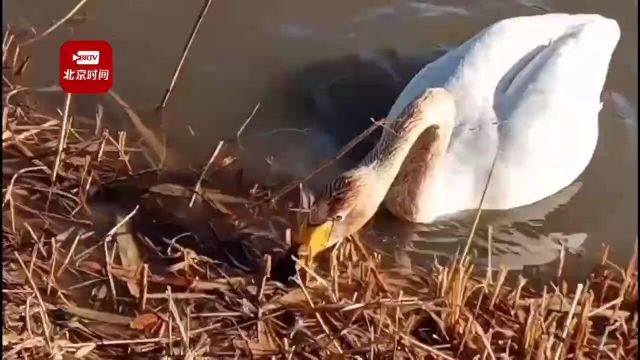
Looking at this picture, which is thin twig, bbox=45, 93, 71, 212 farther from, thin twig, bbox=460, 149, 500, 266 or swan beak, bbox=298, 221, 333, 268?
thin twig, bbox=460, 149, 500, 266

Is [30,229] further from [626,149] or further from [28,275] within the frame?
[626,149]

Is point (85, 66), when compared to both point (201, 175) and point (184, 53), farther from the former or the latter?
point (201, 175)

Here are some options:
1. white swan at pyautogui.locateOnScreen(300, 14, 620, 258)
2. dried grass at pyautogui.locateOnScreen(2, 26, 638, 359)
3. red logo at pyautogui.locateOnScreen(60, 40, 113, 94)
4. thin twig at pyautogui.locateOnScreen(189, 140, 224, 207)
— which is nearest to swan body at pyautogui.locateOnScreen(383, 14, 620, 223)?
white swan at pyautogui.locateOnScreen(300, 14, 620, 258)

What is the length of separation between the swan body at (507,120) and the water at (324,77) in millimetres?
60

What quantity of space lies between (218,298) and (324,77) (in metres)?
0.60

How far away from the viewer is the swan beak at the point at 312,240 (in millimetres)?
2285

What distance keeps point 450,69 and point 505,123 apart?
0.14m

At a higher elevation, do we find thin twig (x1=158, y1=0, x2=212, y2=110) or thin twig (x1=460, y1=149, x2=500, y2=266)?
thin twig (x1=158, y1=0, x2=212, y2=110)

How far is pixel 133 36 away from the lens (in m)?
2.48

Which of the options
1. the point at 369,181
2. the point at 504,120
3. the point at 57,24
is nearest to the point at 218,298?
the point at 369,181

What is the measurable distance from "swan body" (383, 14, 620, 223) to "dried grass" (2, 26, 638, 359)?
8.4 inches

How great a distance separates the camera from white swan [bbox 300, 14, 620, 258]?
2.54m

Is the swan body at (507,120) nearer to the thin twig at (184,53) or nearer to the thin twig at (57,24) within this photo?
the thin twig at (184,53)

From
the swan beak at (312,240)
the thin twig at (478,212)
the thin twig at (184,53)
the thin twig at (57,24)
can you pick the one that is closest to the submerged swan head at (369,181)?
the swan beak at (312,240)
